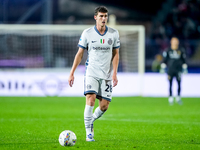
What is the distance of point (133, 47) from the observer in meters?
18.3

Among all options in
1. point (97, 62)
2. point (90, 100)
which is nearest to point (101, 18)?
point (97, 62)

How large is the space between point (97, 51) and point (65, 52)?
41.5 feet

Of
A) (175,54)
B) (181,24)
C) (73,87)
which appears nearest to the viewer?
(175,54)

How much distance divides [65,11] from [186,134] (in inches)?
945

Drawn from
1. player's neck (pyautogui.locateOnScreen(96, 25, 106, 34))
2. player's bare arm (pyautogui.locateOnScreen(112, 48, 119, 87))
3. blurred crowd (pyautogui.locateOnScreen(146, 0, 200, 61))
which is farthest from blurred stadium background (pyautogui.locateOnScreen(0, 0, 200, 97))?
player's neck (pyautogui.locateOnScreen(96, 25, 106, 34))

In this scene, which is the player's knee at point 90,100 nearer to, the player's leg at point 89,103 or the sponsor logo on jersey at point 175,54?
the player's leg at point 89,103

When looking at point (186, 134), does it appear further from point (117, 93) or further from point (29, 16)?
point (29, 16)

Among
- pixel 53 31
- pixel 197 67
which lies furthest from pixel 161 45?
pixel 53 31

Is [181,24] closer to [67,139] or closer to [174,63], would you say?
[174,63]

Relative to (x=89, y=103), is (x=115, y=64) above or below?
above

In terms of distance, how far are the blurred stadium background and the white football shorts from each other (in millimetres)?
10553

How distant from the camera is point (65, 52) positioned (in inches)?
724

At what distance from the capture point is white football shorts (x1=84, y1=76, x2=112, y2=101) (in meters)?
5.77

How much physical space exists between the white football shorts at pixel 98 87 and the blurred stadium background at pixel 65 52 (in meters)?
10.6
